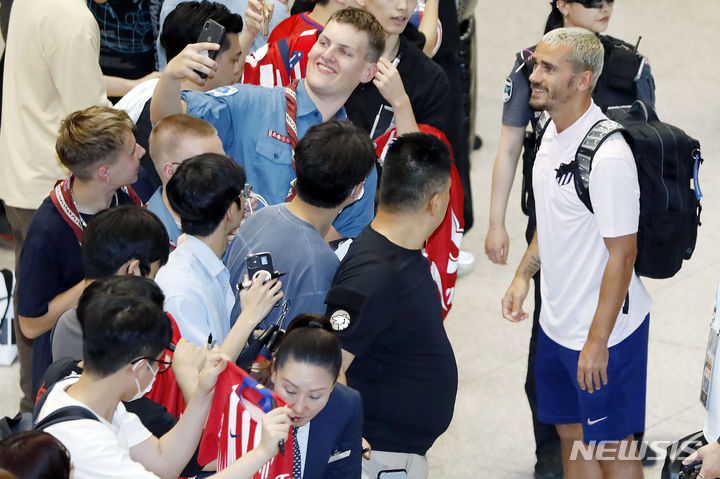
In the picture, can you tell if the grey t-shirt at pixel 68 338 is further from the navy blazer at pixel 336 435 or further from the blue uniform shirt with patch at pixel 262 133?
the blue uniform shirt with patch at pixel 262 133

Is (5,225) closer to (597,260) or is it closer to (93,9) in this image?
(93,9)

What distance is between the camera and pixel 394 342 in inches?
129

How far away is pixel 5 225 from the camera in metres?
6.25

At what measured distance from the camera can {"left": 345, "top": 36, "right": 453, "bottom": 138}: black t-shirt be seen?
446 centimetres

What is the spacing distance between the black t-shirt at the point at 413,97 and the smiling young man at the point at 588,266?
0.71 metres

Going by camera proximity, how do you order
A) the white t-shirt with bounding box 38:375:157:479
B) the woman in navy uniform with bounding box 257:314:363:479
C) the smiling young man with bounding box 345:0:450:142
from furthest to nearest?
1. the smiling young man with bounding box 345:0:450:142
2. the woman in navy uniform with bounding box 257:314:363:479
3. the white t-shirt with bounding box 38:375:157:479

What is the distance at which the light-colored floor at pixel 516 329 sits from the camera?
4.87 m

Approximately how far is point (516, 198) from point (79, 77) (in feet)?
12.4

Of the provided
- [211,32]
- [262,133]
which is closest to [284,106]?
[262,133]

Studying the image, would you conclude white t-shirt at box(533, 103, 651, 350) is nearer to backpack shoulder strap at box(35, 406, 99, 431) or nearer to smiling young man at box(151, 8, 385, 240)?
smiling young man at box(151, 8, 385, 240)

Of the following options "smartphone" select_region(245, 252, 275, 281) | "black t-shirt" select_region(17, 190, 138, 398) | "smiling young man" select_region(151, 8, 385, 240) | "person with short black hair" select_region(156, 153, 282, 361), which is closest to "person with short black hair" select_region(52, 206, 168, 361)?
"person with short black hair" select_region(156, 153, 282, 361)

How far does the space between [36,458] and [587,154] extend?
87.1 inches

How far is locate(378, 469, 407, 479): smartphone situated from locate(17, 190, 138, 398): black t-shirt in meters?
1.29

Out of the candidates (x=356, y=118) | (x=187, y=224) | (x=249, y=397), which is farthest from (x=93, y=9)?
(x=249, y=397)
